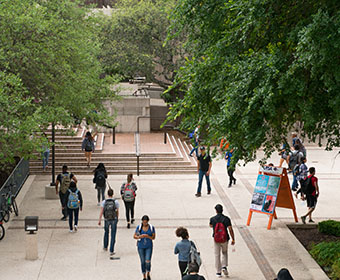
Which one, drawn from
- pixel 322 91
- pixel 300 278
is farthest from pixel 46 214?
pixel 322 91

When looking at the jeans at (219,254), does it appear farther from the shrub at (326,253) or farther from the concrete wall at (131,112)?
the concrete wall at (131,112)

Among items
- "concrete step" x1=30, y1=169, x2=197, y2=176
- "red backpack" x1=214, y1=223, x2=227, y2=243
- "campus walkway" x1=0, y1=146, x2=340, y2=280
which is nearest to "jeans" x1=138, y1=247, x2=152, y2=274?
"campus walkway" x1=0, y1=146, x2=340, y2=280

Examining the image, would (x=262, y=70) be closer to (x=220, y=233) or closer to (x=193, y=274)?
(x=220, y=233)

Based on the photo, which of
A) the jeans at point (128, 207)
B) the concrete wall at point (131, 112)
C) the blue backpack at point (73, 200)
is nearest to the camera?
the blue backpack at point (73, 200)

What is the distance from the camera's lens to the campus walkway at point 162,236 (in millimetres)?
12914

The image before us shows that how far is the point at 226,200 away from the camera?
19.3 meters

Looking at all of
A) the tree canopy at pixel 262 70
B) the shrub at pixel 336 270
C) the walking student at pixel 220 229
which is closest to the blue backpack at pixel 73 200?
the tree canopy at pixel 262 70

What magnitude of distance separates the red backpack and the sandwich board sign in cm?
398

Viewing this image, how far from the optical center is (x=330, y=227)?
50.0ft

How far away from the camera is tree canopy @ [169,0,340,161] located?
35.1 ft

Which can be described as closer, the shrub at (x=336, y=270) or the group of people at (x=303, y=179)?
the shrub at (x=336, y=270)

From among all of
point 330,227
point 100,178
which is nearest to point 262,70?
point 330,227

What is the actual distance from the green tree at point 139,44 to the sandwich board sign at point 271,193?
15.5 meters

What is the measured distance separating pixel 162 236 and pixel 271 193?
3.21 metres
